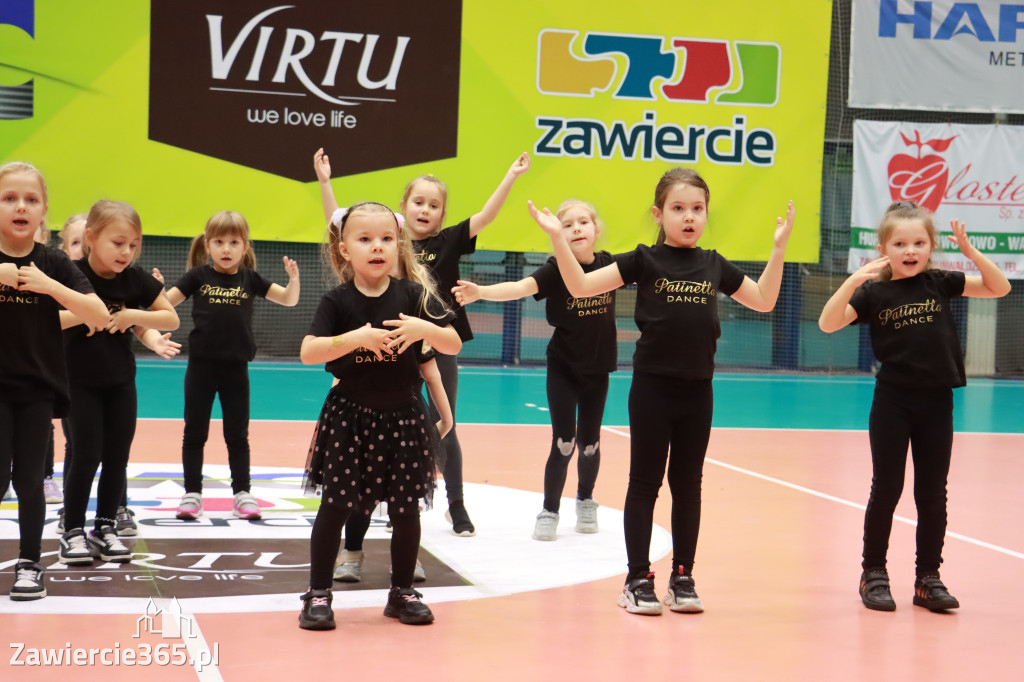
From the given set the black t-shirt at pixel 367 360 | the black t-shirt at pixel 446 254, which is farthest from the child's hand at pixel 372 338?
the black t-shirt at pixel 446 254

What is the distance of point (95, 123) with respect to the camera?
35.7 ft

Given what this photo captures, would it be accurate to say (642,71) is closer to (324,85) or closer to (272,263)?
(324,85)

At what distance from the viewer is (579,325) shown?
482 centimetres

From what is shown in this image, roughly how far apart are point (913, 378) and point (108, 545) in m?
3.05

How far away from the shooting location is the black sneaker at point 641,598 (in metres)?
3.62

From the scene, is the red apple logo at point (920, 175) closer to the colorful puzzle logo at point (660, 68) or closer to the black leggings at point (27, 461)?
the colorful puzzle logo at point (660, 68)

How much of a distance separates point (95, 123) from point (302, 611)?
8.84m

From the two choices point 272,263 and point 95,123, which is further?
point 272,263

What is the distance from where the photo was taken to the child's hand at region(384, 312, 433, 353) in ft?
10.8

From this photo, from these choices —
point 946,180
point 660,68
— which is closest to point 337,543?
point 660,68

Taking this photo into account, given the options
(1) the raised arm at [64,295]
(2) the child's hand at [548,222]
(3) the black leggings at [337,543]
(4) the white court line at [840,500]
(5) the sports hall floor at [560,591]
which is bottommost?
(5) the sports hall floor at [560,591]

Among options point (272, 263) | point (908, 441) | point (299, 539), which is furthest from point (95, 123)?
point (908, 441)

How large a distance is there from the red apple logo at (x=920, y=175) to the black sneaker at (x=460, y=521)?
9037mm

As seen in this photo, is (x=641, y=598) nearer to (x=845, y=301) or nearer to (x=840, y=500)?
(x=845, y=301)
